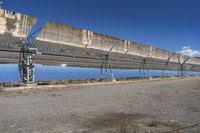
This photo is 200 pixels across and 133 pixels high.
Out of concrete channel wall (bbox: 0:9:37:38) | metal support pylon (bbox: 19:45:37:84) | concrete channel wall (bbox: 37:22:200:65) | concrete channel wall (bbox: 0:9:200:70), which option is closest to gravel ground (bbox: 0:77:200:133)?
metal support pylon (bbox: 19:45:37:84)

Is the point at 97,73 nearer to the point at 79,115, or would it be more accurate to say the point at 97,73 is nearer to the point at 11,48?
the point at 11,48

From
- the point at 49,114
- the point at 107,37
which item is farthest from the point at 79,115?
the point at 107,37

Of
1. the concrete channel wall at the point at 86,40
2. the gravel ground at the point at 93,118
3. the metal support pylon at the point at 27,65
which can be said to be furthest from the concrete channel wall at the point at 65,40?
the gravel ground at the point at 93,118

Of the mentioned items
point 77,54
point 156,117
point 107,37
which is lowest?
point 156,117

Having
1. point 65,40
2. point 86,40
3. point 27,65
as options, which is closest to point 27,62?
point 27,65

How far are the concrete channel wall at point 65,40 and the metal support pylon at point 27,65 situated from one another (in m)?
0.80

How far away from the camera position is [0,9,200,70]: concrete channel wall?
69.5 ft

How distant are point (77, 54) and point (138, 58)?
18056mm

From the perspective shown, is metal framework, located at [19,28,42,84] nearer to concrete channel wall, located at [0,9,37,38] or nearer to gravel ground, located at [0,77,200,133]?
concrete channel wall, located at [0,9,37,38]

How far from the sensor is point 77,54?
29688mm

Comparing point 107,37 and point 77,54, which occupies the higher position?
point 107,37

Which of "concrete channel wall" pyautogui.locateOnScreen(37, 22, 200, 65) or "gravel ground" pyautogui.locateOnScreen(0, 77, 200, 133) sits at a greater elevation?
"concrete channel wall" pyautogui.locateOnScreen(37, 22, 200, 65)

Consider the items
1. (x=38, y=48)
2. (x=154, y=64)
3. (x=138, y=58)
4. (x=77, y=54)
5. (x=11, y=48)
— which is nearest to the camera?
(x=11, y=48)

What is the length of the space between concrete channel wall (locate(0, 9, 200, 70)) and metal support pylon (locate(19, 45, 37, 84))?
80 cm
